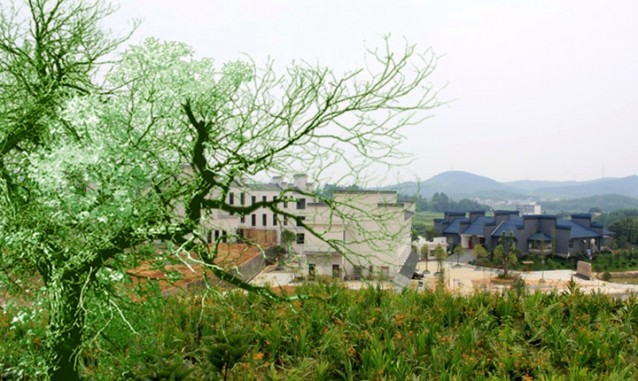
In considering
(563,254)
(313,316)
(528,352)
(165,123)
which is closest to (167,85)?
(165,123)

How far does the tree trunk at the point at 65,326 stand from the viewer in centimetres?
371

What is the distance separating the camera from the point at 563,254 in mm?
57938

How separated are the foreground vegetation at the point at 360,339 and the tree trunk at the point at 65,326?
5.7 inches

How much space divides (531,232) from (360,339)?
6094 cm

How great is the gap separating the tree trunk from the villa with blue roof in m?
59.9

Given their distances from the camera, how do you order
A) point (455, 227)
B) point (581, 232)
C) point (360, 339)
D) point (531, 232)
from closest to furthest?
point (360, 339) → point (581, 232) → point (531, 232) → point (455, 227)

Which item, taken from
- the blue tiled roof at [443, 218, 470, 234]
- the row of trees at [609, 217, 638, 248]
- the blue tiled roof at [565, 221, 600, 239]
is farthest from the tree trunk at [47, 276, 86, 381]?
the row of trees at [609, 217, 638, 248]

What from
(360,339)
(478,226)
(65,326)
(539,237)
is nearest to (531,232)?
(539,237)

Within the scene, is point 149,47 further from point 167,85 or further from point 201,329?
point 201,329

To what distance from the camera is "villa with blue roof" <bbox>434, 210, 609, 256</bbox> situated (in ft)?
193

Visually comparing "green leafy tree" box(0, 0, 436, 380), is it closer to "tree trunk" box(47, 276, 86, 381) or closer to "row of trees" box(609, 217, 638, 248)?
"tree trunk" box(47, 276, 86, 381)

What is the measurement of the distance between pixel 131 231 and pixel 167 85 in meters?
1.13

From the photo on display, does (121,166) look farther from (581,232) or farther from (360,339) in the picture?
(581,232)

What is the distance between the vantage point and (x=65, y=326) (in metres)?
3.83
